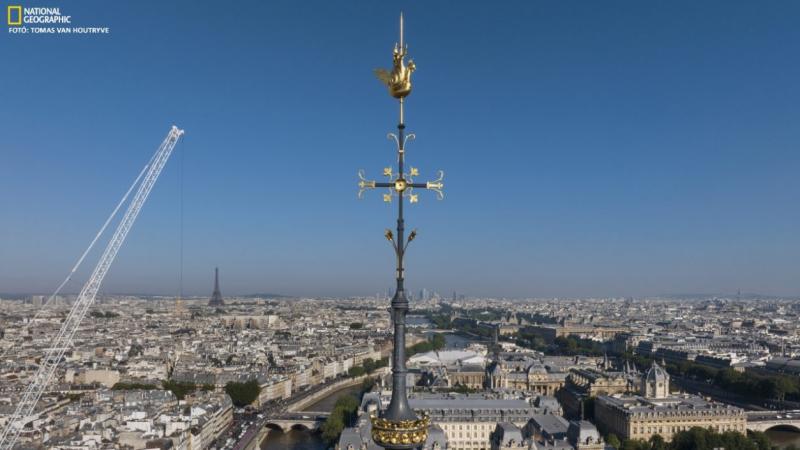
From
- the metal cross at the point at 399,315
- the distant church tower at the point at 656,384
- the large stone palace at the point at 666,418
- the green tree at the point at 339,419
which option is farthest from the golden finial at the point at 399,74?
the distant church tower at the point at 656,384

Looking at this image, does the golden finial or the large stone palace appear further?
the large stone palace

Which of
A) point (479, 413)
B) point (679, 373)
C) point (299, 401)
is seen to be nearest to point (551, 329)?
point (679, 373)

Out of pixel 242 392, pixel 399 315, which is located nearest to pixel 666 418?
pixel 242 392

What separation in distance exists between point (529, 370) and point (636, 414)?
17.9 m

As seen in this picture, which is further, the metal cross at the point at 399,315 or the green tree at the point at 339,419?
the green tree at the point at 339,419

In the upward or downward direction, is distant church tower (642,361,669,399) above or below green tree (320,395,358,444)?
above

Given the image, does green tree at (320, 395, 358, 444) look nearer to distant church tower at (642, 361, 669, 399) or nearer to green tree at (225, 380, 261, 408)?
green tree at (225, 380, 261, 408)

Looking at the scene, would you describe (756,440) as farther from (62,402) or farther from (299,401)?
(62,402)

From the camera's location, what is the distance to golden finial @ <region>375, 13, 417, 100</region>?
448cm

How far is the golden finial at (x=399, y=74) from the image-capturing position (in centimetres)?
448

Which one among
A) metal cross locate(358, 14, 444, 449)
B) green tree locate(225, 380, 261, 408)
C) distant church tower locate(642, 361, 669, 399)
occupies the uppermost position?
metal cross locate(358, 14, 444, 449)

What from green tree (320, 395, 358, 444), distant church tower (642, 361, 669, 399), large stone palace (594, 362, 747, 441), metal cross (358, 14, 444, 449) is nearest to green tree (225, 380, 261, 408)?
green tree (320, 395, 358, 444)

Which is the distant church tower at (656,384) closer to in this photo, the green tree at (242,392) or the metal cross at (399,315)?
the green tree at (242,392)

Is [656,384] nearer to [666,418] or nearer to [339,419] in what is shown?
[666,418]
